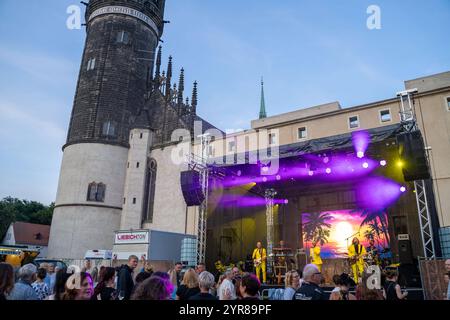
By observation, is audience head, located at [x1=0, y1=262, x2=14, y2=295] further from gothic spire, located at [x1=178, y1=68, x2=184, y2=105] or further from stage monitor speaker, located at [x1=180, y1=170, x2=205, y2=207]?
gothic spire, located at [x1=178, y1=68, x2=184, y2=105]

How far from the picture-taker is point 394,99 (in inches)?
669

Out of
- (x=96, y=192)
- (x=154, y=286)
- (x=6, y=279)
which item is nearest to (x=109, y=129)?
(x=96, y=192)

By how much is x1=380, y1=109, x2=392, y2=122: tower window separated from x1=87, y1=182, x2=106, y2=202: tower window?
756 inches

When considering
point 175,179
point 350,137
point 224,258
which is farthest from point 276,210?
point 350,137

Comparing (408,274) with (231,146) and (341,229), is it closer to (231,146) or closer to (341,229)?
(341,229)

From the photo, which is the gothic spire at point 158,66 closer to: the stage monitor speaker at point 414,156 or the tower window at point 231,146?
the tower window at point 231,146

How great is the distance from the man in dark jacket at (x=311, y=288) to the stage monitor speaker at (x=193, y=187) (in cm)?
1263

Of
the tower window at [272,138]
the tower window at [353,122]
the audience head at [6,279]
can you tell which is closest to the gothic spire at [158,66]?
the tower window at [272,138]

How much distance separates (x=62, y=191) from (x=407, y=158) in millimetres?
22665

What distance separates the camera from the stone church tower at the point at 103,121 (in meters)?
23.5

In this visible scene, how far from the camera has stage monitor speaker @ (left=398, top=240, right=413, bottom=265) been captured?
1300 cm

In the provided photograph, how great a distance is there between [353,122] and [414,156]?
7.24 meters

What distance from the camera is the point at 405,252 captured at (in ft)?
43.3
